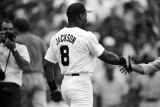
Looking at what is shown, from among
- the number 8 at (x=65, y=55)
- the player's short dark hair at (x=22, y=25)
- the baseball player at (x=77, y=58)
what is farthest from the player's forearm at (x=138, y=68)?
the player's short dark hair at (x=22, y=25)

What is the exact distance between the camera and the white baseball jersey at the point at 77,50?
33.7ft

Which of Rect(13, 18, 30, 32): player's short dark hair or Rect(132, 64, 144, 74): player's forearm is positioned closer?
Rect(132, 64, 144, 74): player's forearm

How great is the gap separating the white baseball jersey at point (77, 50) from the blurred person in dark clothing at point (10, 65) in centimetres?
129

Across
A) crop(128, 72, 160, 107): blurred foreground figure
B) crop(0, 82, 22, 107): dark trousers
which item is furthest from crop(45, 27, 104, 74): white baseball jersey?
crop(128, 72, 160, 107): blurred foreground figure

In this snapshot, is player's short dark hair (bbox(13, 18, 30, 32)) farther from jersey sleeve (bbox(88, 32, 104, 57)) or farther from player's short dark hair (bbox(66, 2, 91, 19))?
jersey sleeve (bbox(88, 32, 104, 57))

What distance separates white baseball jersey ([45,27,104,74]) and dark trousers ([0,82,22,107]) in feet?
4.62

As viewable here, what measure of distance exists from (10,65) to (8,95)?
0.53 metres

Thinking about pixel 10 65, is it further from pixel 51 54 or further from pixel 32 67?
pixel 32 67

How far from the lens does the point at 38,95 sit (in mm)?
13891

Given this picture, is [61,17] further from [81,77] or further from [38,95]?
[81,77]

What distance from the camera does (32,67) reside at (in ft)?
44.8

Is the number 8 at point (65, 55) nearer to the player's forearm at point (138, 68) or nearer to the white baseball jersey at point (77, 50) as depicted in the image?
the white baseball jersey at point (77, 50)

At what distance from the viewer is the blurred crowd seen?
15.6m

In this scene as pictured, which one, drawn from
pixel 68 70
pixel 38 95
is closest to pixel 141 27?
pixel 38 95
